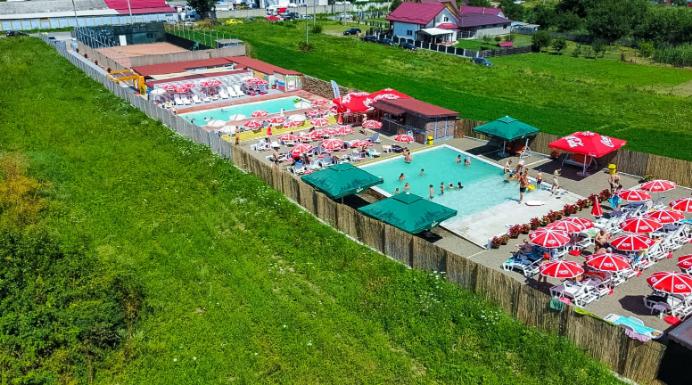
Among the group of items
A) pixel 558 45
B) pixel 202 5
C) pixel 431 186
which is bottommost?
pixel 431 186

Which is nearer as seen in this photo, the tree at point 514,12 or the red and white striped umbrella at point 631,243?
the red and white striped umbrella at point 631,243

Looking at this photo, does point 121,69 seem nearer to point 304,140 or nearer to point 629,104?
point 304,140

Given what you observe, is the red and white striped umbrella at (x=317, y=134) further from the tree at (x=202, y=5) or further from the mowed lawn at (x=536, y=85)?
the tree at (x=202, y=5)

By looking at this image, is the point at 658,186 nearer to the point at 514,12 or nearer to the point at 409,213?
the point at 409,213

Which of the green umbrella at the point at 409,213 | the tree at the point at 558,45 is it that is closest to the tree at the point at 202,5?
the tree at the point at 558,45

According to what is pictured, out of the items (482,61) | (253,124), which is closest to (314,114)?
(253,124)

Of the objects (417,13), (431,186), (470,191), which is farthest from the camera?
(417,13)

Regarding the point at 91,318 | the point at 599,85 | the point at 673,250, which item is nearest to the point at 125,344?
the point at 91,318
